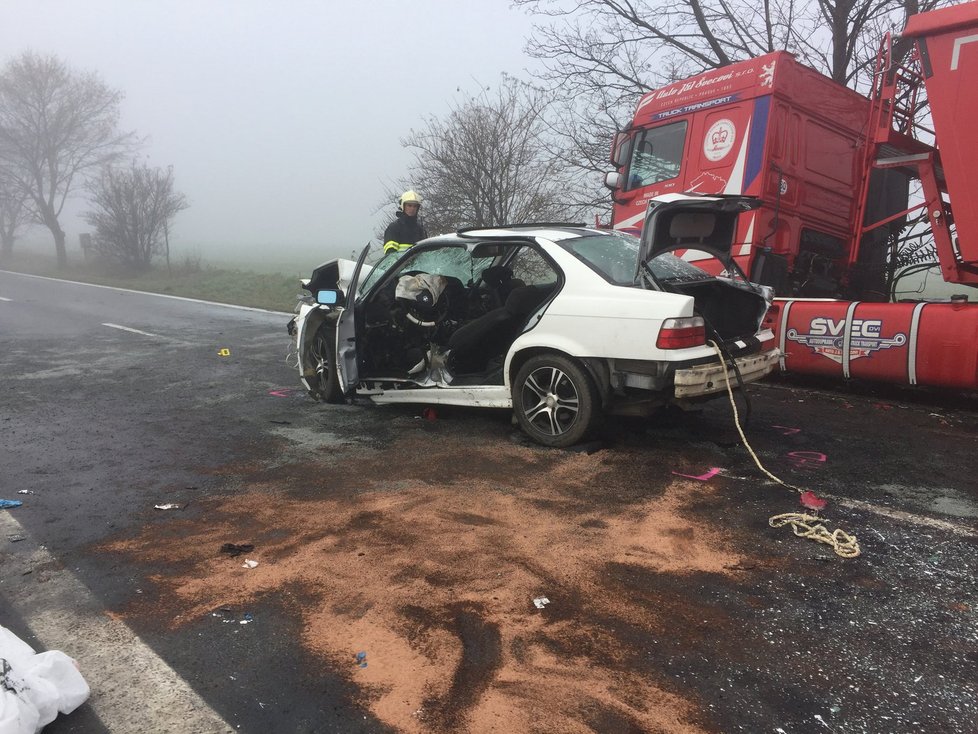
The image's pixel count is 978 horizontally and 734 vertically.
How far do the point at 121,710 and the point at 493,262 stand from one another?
4.47 meters

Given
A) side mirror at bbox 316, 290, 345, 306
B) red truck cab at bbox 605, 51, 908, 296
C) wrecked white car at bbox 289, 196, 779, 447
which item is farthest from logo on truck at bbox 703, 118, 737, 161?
side mirror at bbox 316, 290, 345, 306

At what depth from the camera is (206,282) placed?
23.6 m

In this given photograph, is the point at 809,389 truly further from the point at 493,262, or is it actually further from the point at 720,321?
the point at 493,262

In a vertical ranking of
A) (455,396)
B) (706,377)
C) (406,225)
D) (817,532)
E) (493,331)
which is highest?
(406,225)

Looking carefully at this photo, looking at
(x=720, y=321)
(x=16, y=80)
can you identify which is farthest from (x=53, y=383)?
(x=16, y=80)

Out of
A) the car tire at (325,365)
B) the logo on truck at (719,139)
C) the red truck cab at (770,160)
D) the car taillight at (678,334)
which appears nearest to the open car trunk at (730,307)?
the car taillight at (678,334)

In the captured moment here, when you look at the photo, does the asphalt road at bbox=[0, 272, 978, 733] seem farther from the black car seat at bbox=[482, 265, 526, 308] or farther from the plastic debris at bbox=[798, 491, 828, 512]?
the black car seat at bbox=[482, 265, 526, 308]

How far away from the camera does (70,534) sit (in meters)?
3.47

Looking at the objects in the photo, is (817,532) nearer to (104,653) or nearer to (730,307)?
(730,307)

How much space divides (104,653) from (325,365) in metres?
4.05

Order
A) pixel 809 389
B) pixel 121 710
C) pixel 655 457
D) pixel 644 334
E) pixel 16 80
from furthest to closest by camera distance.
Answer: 1. pixel 16 80
2. pixel 809 389
3. pixel 655 457
4. pixel 644 334
5. pixel 121 710

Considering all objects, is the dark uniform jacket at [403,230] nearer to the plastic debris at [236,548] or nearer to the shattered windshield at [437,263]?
the shattered windshield at [437,263]

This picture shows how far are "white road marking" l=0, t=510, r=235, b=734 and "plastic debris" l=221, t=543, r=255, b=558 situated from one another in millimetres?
582

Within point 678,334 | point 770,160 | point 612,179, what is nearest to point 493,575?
point 678,334
